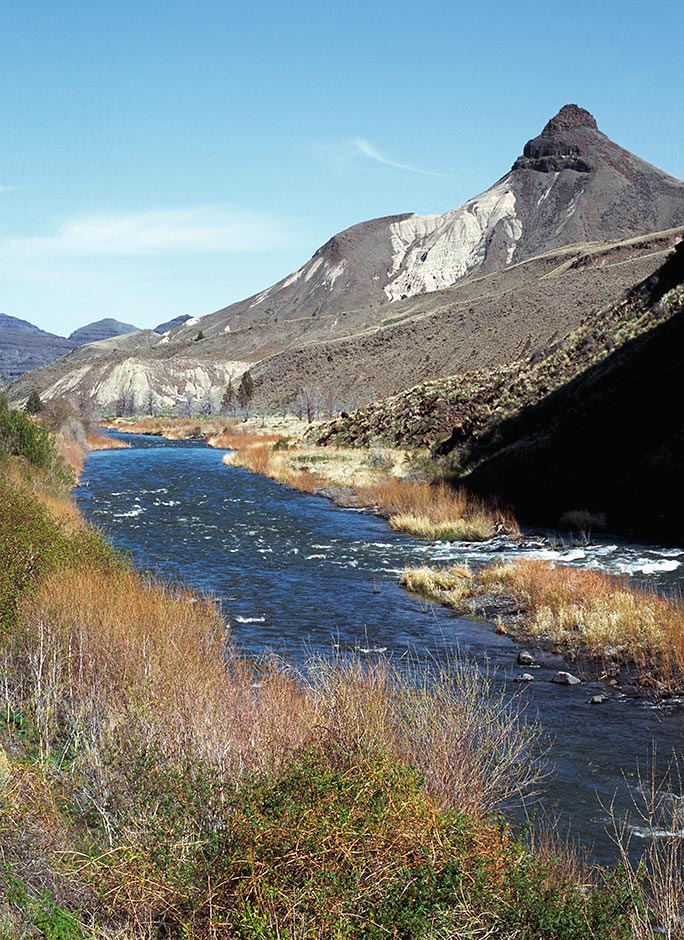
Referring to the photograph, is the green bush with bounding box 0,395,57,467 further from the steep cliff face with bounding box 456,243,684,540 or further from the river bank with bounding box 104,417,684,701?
the steep cliff face with bounding box 456,243,684,540

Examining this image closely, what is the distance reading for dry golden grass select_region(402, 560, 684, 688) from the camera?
11103mm

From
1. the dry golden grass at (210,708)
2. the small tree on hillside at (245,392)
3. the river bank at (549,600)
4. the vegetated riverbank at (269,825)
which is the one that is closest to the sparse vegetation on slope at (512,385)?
the river bank at (549,600)

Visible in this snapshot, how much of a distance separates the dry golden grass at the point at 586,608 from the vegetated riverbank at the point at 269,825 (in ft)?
15.8

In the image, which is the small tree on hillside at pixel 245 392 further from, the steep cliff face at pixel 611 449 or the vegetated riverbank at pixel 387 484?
the steep cliff face at pixel 611 449

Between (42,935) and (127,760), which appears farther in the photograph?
(127,760)

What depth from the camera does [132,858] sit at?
4129 millimetres

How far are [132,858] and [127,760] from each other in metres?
1.16

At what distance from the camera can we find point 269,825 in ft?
13.4

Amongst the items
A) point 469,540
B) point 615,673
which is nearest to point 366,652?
point 615,673

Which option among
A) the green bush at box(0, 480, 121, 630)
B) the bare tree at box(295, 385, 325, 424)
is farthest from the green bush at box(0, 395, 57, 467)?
the bare tree at box(295, 385, 325, 424)

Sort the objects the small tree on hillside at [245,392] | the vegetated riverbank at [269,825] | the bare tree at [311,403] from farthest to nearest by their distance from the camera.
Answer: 1. the small tree on hillside at [245,392]
2. the bare tree at [311,403]
3. the vegetated riverbank at [269,825]

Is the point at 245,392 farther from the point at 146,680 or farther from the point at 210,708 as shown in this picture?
the point at 210,708

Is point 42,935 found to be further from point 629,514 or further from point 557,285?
point 557,285

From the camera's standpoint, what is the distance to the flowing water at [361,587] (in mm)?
8242
